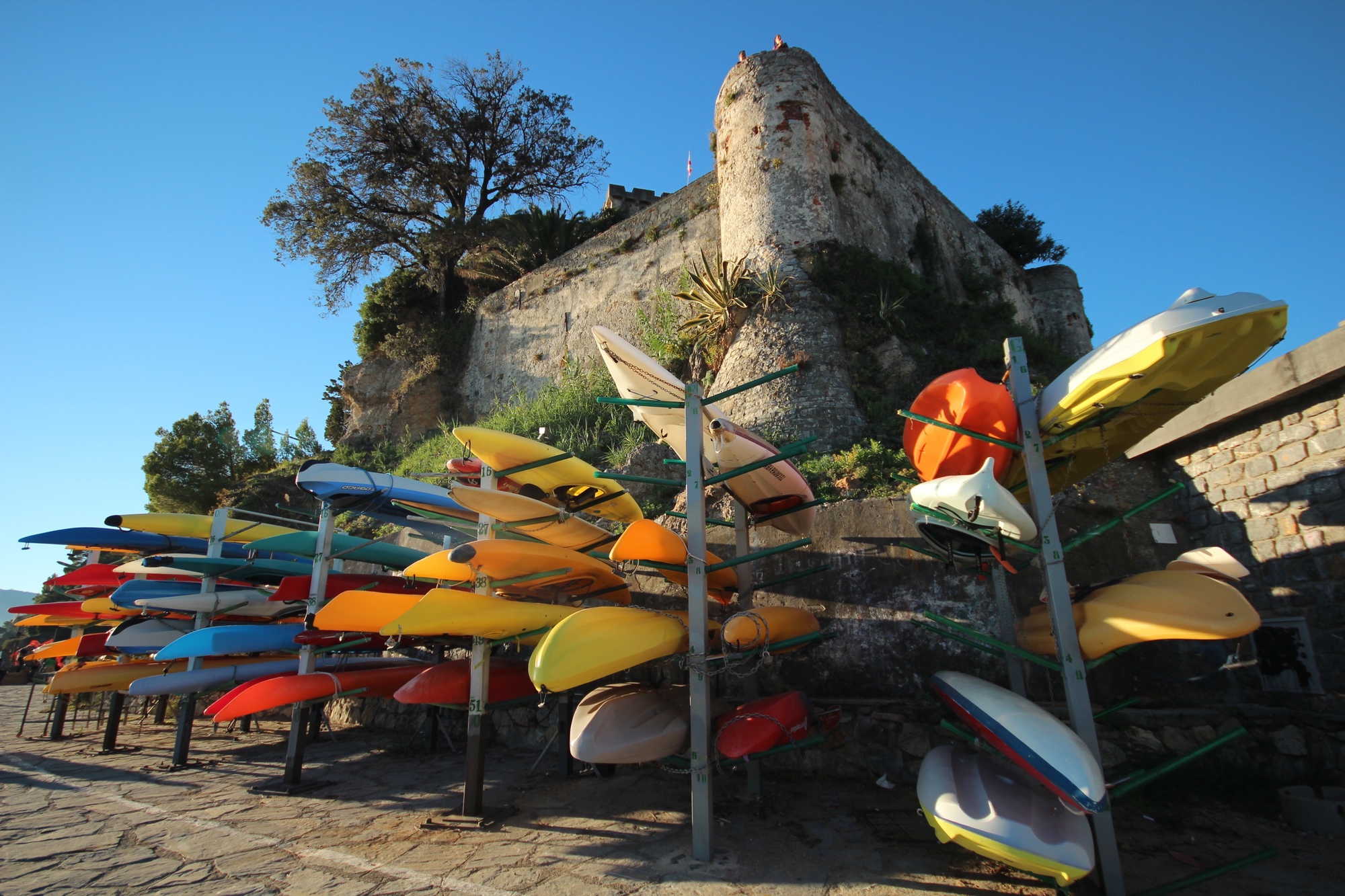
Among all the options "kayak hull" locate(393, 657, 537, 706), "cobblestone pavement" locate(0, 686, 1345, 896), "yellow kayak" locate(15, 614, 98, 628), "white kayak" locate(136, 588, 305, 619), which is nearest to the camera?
"cobblestone pavement" locate(0, 686, 1345, 896)

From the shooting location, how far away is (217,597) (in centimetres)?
600

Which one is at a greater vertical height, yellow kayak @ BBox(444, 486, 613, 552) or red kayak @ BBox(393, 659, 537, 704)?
yellow kayak @ BBox(444, 486, 613, 552)

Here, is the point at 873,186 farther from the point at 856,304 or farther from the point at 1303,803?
the point at 1303,803

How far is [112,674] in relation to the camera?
6457mm

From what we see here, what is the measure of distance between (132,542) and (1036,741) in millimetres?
8281

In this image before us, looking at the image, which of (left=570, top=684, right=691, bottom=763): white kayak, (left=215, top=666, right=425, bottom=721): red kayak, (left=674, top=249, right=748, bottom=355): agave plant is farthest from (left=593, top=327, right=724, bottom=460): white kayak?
(left=674, top=249, right=748, bottom=355): agave plant

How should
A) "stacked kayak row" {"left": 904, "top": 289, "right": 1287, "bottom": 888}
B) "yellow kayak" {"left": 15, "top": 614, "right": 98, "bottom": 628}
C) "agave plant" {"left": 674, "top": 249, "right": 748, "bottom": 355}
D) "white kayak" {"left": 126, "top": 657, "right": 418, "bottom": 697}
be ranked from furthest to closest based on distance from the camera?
"agave plant" {"left": 674, "top": 249, "right": 748, "bottom": 355}, "yellow kayak" {"left": 15, "top": 614, "right": 98, "bottom": 628}, "white kayak" {"left": 126, "top": 657, "right": 418, "bottom": 697}, "stacked kayak row" {"left": 904, "top": 289, "right": 1287, "bottom": 888}

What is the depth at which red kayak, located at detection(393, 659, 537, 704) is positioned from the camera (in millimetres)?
4074

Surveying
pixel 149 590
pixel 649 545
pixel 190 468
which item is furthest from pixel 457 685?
pixel 190 468

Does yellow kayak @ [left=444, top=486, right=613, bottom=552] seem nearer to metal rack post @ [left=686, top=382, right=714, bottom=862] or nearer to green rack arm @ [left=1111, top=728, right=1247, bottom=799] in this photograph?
metal rack post @ [left=686, top=382, right=714, bottom=862]

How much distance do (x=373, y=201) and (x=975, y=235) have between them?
46.8ft

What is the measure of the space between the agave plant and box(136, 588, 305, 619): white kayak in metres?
5.58

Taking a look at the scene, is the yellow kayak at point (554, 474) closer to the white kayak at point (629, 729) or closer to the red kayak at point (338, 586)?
the white kayak at point (629, 729)

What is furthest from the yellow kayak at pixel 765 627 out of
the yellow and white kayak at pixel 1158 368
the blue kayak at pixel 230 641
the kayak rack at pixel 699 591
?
the blue kayak at pixel 230 641
